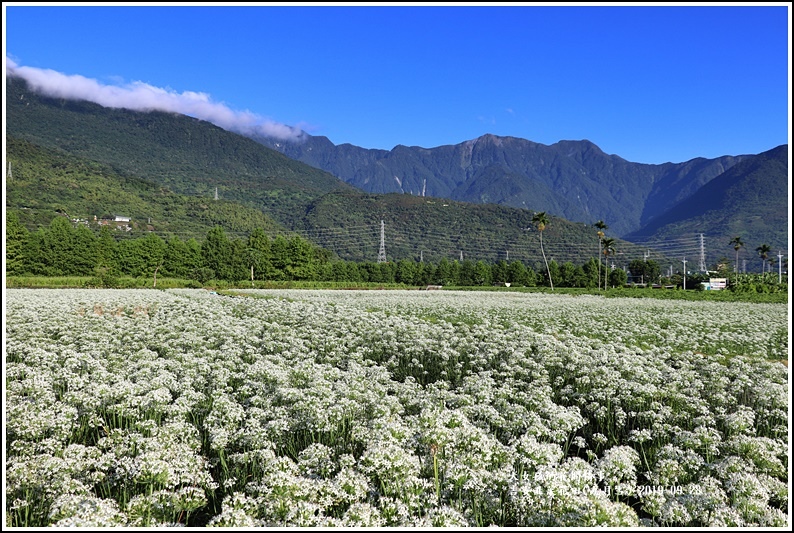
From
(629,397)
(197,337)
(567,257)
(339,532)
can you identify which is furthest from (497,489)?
(567,257)

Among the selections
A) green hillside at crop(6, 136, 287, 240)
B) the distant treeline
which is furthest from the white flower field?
green hillside at crop(6, 136, 287, 240)

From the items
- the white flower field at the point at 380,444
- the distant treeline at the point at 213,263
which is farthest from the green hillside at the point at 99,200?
the white flower field at the point at 380,444

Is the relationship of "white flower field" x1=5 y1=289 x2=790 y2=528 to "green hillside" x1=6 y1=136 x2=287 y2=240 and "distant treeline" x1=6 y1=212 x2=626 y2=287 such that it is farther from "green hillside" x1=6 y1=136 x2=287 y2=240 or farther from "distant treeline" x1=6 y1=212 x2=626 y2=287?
"green hillside" x1=6 y1=136 x2=287 y2=240

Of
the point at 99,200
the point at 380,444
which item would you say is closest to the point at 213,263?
the point at 380,444

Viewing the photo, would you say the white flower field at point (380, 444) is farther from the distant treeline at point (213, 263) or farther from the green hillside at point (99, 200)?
the green hillside at point (99, 200)

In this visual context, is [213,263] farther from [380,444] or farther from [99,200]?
[99,200]

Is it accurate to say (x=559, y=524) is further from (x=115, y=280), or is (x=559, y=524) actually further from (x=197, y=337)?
(x=115, y=280)
